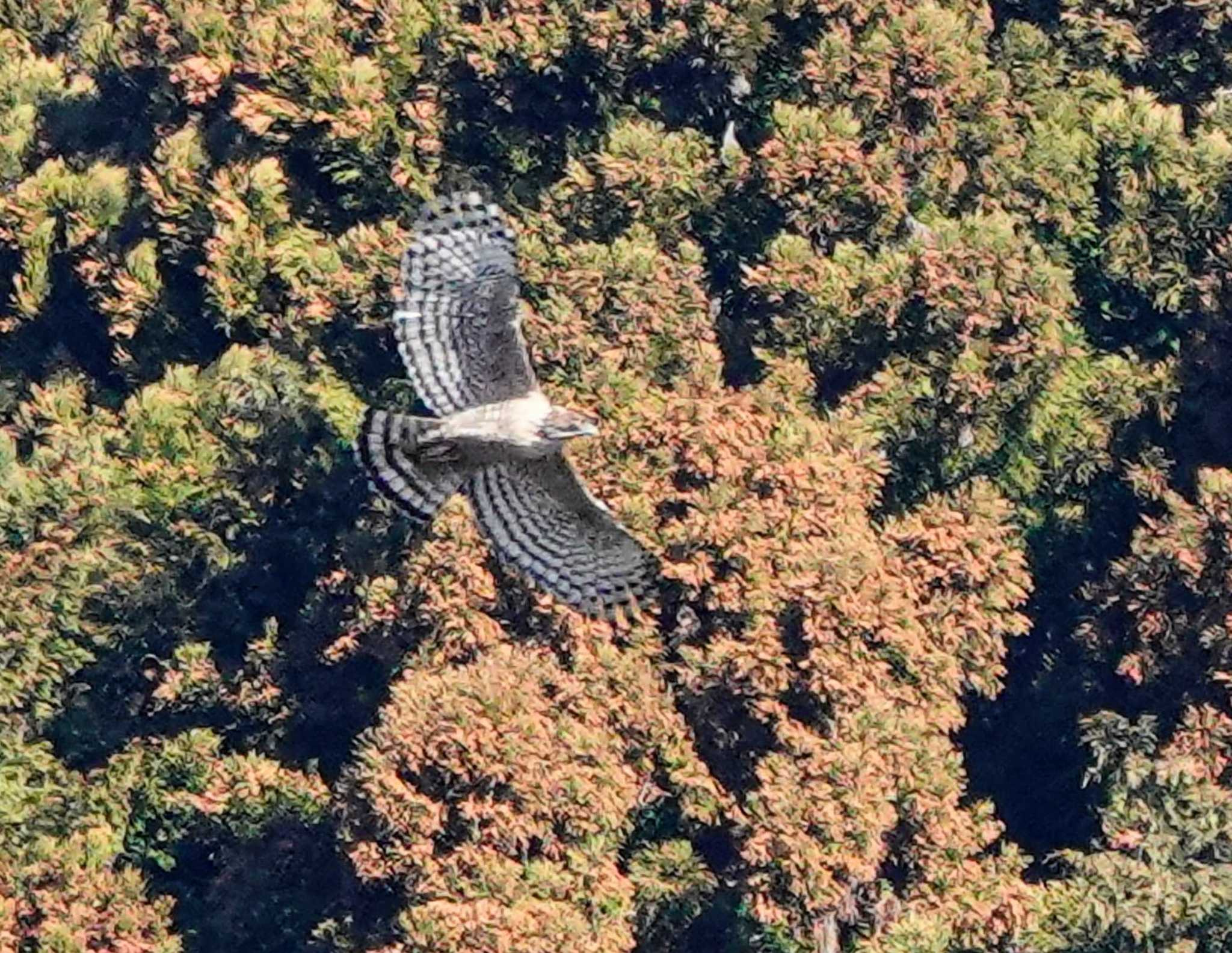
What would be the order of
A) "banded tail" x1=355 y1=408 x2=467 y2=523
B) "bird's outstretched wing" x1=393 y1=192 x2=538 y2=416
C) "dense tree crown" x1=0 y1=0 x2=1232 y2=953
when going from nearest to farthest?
1. "banded tail" x1=355 y1=408 x2=467 y2=523
2. "bird's outstretched wing" x1=393 y1=192 x2=538 y2=416
3. "dense tree crown" x1=0 y1=0 x2=1232 y2=953

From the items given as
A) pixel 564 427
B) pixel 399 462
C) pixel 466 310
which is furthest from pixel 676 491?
pixel 399 462

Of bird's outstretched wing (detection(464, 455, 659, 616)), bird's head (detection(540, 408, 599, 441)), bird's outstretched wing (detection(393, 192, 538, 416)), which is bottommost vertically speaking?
bird's outstretched wing (detection(464, 455, 659, 616))

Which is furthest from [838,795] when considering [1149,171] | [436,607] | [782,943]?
[1149,171]

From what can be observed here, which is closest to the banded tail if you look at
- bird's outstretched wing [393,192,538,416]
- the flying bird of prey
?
the flying bird of prey

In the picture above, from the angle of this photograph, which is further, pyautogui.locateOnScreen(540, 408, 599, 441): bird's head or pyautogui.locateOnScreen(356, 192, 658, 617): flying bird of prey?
pyautogui.locateOnScreen(356, 192, 658, 617): flying bird of prey

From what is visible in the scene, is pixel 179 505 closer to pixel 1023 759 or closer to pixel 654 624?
pixel 654 624

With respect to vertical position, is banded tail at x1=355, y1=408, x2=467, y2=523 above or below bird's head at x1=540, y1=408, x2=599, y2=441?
below

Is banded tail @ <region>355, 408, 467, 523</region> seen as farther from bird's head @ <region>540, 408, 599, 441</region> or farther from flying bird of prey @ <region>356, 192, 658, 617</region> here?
bird's head @ <region>540, 408, 599, 441</region>
